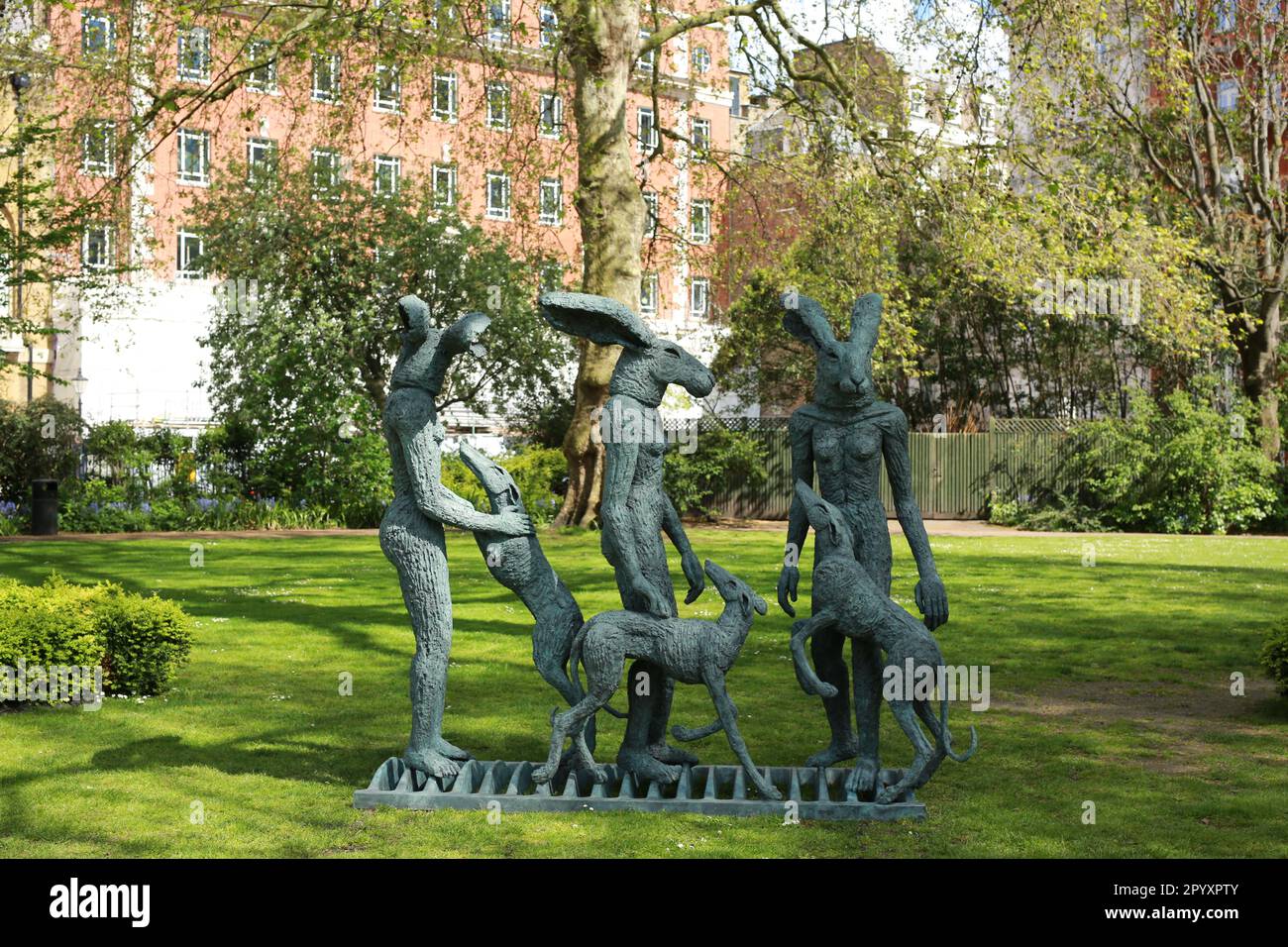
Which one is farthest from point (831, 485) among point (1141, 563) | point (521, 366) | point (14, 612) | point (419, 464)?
point (521, 366)

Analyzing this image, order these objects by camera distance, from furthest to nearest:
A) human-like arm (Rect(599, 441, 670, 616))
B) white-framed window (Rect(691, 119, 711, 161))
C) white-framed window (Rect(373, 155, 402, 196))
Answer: white-framed window (Rect(373, 155, 402, 196)), white-framed window (Rect(691, 119, 711, 161)), human-like arm (Rect(599, 441, 670, 616))

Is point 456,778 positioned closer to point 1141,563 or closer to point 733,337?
point 1141,563

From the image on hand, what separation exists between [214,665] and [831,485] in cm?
641

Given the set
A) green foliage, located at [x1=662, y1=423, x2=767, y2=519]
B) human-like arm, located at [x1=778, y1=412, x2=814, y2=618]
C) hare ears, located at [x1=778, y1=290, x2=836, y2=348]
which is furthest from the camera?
green foliage, located at [x1=662, y1=423, x2=767, y2=519]

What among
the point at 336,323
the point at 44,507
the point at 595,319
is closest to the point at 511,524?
the point at 595,319

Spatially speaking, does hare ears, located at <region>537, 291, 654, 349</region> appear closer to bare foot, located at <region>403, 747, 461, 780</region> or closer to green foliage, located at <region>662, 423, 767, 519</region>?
bare foot, located at <region>403, 747, 461, 780</region>

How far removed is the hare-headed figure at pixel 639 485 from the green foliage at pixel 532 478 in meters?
19.0

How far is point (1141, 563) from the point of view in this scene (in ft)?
68.1

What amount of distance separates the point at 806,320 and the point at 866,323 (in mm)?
328

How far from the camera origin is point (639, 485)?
6875 millimetres

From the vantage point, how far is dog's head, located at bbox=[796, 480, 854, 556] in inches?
272

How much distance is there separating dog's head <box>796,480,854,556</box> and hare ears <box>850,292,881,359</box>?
0.83 m

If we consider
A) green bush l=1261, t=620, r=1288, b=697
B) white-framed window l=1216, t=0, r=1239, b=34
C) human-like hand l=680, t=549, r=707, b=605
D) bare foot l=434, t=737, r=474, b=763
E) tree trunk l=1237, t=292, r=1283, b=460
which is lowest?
bare foot l=434, t=737, r=474, b=763

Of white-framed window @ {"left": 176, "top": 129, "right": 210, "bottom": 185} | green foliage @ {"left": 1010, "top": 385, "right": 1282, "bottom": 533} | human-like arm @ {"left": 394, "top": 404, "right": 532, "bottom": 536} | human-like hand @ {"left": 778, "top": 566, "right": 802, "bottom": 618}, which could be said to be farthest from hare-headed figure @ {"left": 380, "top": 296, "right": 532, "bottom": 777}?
white-framed window @ {"left": 176, "top": 129, "right": 210, "bottom": 185}
